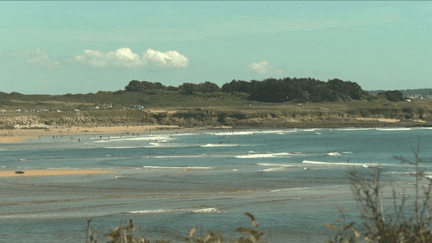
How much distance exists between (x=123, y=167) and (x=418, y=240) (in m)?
26.9

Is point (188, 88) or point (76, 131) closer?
point (76, 131)

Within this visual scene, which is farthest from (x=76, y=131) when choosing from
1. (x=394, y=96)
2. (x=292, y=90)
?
(x=394, y=96)

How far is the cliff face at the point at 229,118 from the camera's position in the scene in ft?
282

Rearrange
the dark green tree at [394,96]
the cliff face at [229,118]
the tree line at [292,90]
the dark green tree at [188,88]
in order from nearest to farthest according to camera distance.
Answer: the cliff face at [229,118] → the tree line at [292,90] → the dark green tree at [394,96] → the dark green tree at [188,88]

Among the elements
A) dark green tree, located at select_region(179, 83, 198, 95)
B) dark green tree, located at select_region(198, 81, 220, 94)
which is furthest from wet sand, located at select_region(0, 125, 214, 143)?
dark green tree, located at select_region(198, 81, 220, 94)

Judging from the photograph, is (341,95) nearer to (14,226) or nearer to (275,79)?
(275,79)

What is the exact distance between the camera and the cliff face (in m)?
86.1

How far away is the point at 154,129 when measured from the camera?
8412cm

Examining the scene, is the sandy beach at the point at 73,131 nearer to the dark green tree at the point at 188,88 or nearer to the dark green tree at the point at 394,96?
the dark green tree at the point at 188,88

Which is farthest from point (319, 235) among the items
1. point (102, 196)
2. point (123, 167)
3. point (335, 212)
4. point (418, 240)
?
point (123, 167)

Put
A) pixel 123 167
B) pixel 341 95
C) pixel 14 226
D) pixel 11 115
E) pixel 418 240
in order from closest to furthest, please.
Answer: pixel 418 240 → pixel 14 226 → pixel 123 167 → pixel 11 115 → pixel 341 95

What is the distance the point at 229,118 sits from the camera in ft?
307

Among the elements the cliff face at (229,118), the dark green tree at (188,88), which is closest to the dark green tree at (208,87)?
the dark green tree at (188,88)

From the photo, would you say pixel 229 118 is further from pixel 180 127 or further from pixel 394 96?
pixel 394 96
